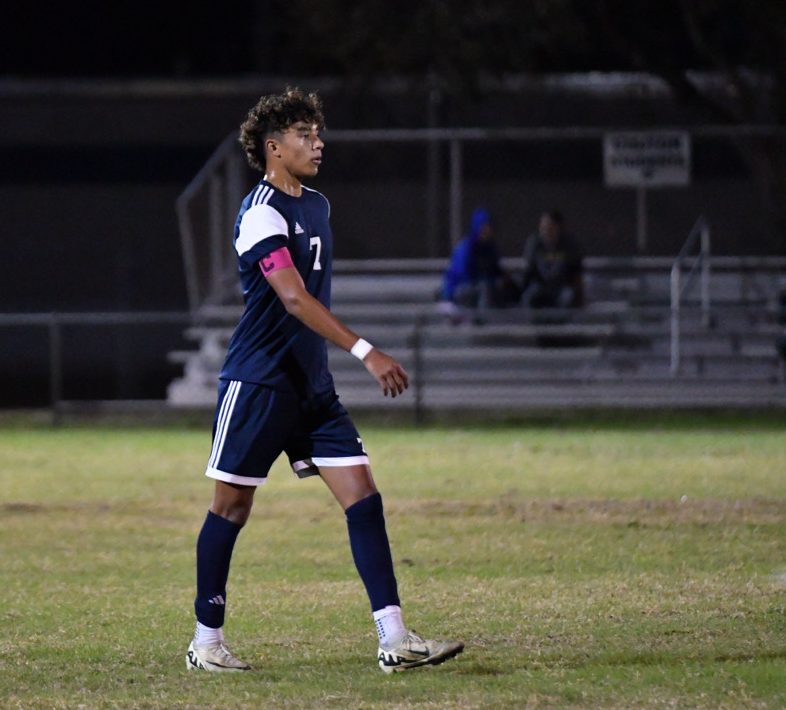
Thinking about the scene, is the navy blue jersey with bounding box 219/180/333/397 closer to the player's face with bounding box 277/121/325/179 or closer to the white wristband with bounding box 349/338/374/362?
the player's face with bounding box 277/121/325/179

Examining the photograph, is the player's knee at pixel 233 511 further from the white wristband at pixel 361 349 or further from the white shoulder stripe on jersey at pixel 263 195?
the white shoulder stripe on jersey at pixel 263 195

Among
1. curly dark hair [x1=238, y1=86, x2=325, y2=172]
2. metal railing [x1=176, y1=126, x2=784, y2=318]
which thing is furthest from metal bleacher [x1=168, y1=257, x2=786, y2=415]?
curly dark hair [x1=238, y1=86, x2=325, y2=172]

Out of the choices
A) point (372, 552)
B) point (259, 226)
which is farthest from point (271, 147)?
point (372, 552)

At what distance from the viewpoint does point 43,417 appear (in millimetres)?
20391

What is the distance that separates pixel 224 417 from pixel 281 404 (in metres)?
0.23

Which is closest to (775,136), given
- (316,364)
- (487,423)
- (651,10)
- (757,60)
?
(757,60)

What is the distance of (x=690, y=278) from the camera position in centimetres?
2016

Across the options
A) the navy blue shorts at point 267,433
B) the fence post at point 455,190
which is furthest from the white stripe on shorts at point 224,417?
the fence post at point 455,190

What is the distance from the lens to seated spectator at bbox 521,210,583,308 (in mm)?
19359

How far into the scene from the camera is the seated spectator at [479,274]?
19.3 meters

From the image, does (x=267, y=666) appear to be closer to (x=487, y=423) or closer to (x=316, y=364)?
(x=316, y=364)

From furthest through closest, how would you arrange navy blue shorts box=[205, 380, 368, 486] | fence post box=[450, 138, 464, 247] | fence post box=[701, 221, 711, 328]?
1. fence post box=[450, 138, 464, 247]
2. fence post box=[701, 221, 711, 328]
3. navy blue shorts box=[205, 380, 368, 486]

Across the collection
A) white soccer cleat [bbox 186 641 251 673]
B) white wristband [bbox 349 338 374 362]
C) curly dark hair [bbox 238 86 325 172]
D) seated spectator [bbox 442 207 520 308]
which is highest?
curly dark hair [bbox 238 86 325 172]

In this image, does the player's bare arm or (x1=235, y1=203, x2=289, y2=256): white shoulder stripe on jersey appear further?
(x1=235, y1=203, x2=289, y2=256): white shoulder stripe on jersey
